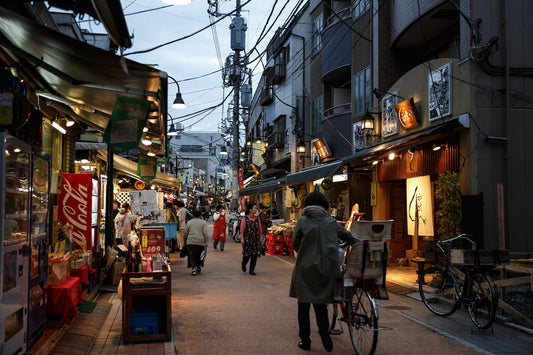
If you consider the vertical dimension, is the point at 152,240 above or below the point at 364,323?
above

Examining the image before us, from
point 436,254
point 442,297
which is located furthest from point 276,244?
point 436,254

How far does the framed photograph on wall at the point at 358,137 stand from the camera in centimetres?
1938

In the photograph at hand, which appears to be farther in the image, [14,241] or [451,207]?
[451,207]

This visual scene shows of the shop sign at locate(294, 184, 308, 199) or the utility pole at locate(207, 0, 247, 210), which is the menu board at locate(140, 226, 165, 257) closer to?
the shop sign at locate(294, 184, 308, 199)

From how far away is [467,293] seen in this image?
8.34 metres

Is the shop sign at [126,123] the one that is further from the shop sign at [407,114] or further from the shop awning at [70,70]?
the shop sign at [407,114]

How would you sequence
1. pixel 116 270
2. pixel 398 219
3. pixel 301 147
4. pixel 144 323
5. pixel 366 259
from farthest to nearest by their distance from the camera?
pixel 301 147, pixel 398 219, pixel 116 270, pixel 144 323, pixel 366 259

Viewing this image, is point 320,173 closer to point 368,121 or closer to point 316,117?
point 368,121

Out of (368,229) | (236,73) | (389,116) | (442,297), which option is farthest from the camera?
(236,73)

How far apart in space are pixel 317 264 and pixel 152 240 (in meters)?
5.39

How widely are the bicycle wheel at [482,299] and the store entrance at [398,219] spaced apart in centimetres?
919

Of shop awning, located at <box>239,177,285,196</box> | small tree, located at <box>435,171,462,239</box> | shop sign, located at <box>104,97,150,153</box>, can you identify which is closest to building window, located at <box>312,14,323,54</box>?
shop awning, located at <box>239,177,285,196</box>

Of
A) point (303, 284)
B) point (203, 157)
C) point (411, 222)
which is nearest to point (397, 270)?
point (411, 222)

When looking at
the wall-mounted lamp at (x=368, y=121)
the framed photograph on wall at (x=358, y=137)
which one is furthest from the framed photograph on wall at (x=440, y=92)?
the framed photograph on wall at (x=358, y=137)
